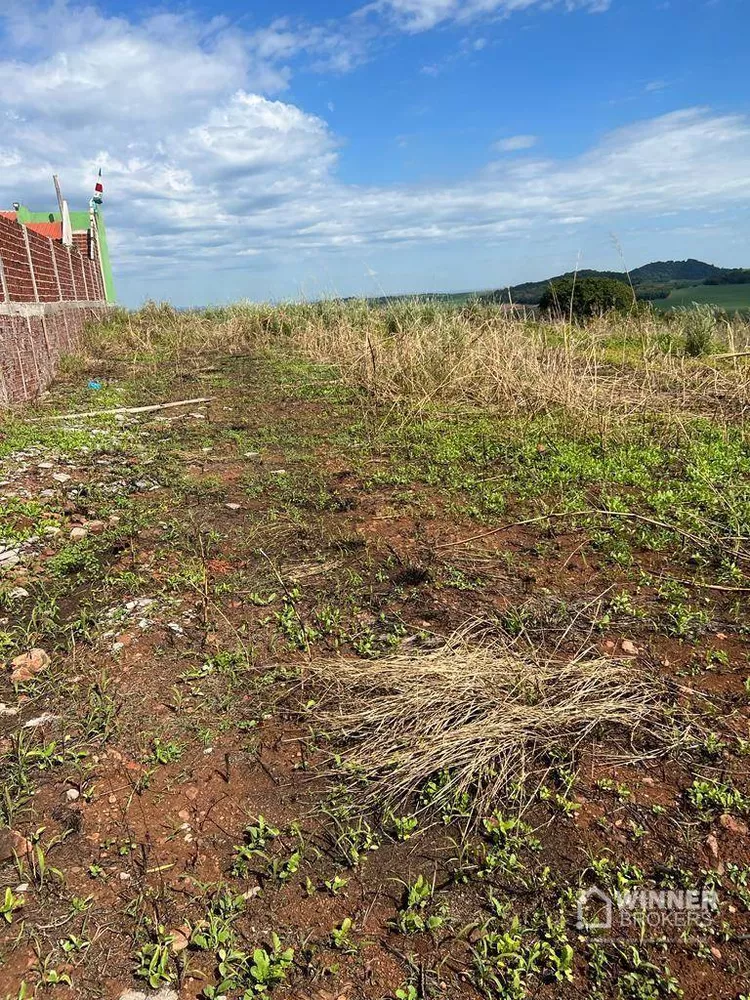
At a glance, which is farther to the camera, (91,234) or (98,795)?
(91,234)

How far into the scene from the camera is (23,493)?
392cm

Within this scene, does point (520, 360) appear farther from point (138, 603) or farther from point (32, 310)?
point (32, 310)

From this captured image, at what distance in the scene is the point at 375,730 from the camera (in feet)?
6.29

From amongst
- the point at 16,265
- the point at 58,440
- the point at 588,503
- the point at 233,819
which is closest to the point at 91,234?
the point at 16,265

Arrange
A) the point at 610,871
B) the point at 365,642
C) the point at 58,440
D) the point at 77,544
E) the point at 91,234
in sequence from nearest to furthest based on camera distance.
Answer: the point at 610,871 < the point at 365,642 < the point at 77,544 < the point at 58,440 < the point at 91,234

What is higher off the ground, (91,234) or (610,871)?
(91,234)

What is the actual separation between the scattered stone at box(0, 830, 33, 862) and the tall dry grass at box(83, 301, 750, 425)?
2.83 m

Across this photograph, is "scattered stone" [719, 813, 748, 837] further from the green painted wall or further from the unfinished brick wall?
the green painted wall

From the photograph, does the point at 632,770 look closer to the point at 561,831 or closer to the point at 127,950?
the point at 561,831

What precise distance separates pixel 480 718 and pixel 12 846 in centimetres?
130

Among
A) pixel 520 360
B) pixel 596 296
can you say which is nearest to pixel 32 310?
pixel 520 360

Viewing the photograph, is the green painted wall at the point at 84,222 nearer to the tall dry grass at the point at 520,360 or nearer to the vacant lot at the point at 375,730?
the tall dry grass at the point at 520,360

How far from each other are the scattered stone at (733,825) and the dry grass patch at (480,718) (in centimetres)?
23

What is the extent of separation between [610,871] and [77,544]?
290 cm
